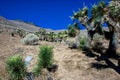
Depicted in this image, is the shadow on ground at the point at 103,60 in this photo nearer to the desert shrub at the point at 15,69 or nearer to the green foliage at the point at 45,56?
the green foliage at the point at 45,56

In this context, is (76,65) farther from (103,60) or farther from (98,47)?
(98,47)

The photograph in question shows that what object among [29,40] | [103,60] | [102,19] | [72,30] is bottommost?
[103,60]

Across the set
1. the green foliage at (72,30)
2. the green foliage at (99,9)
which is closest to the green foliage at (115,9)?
the green foliage at (99,9)

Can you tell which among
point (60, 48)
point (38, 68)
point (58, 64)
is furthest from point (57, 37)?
point (38, 68)

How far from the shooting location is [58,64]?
54.0 feet

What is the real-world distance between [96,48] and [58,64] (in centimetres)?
442

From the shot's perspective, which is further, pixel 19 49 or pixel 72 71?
pixel 19 49

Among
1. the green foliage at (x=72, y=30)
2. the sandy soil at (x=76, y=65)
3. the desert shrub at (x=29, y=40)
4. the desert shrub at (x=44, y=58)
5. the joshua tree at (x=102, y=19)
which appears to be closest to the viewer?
the joshua tree at (x=102, y=19)

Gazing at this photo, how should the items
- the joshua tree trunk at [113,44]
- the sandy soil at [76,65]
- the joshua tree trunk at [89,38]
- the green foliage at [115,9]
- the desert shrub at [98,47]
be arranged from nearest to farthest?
the green foliage at [115,9] < the sandy soil at [76,65] < the joshua tree trunk at [113,44] < the joshua tree trunk at [89,38] < the desert shrub at [98,47]

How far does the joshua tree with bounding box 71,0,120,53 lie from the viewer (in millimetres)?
14125

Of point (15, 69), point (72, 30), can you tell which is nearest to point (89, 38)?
point (72, 30)

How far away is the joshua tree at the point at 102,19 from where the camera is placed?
46.3ft

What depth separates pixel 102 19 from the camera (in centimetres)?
1532

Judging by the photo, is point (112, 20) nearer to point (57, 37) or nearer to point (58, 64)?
point (58, 64)
